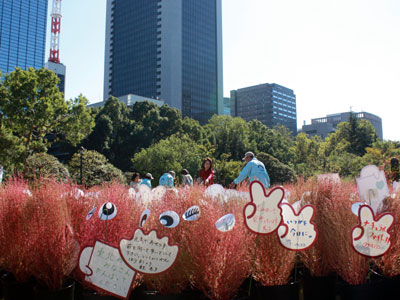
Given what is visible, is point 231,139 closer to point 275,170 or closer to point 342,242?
point 275,170

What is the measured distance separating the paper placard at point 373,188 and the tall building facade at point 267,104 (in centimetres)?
10492

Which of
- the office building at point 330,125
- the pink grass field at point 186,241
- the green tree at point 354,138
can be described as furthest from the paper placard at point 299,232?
the office building at point 330,125

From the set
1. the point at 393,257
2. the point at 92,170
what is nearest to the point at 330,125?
the point at 92,170

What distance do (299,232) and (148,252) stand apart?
98 cm

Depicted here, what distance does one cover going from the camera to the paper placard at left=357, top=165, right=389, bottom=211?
120 inches

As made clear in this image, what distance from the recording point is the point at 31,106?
15.1 m

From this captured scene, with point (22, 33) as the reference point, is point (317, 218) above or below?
below

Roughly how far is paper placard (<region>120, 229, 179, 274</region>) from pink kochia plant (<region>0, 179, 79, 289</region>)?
559mm

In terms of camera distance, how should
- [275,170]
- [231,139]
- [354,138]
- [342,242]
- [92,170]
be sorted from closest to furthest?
[342,242] < [92,170] < [275,170] < [231,139] < [354,138]


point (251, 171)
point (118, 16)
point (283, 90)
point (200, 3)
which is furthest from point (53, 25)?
point (251, 171)

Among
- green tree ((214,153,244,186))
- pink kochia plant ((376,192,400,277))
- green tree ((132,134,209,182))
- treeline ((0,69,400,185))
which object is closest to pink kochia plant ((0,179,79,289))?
pink kochia plant ((376,192,400,277))

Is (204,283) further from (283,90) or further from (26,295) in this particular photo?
(283,90)

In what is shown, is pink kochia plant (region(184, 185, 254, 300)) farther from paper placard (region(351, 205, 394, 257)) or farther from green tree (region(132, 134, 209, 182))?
green tree (region(132, 134, 209, 182))

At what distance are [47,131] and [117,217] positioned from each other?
51.2 feet
